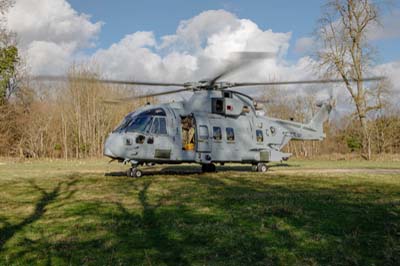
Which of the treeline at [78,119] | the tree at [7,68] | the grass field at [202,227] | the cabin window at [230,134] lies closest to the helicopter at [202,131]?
the cabin window at [230,134]

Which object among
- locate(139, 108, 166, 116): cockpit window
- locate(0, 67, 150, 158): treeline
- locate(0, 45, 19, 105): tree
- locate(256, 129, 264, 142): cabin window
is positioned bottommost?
locate(256, 129, 264, 142): cabin window

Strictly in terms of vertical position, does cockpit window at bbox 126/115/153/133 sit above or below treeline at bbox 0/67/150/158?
below

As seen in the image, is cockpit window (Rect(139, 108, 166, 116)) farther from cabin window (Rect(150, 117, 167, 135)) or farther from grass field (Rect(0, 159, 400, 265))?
grass field (Rect(0, 159, 400, 265))

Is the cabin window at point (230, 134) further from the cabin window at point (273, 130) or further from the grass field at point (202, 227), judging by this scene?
the grass field at point (202, 227)

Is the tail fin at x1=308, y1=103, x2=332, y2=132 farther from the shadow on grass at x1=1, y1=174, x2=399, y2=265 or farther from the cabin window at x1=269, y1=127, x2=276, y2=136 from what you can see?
the shadow on grass at x1=1, y1=174, x2=399, y2=265

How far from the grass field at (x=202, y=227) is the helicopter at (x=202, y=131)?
15.5 ft

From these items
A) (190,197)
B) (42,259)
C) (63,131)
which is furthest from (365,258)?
(63,131)

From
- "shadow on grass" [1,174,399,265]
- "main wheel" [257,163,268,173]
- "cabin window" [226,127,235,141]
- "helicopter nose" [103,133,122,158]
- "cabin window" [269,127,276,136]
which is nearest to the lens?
"shadow on grass" [1,174,399,265]

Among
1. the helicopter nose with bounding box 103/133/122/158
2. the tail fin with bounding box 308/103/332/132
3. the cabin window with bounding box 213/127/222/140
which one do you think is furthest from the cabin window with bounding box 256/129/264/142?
the helicopter nose with bounding box 103/133/122/158

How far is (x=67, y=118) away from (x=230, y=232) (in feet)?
139

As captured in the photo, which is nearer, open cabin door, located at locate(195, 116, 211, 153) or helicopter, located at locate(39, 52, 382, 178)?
helicopter, located at locate(39, 52, 382, 178)

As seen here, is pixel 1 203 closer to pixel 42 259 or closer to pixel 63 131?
pixel 42 259

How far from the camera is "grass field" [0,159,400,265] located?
15.5 feet

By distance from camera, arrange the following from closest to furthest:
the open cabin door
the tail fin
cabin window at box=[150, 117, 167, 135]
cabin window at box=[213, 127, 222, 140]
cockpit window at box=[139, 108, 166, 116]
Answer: cabin window at box=[150, 117, 167, 135] → cockpit window at box=[139, 108, 166, 116] → the open cabin door → cabin window at box=[213, 127, 222, 140] → the tail fin
